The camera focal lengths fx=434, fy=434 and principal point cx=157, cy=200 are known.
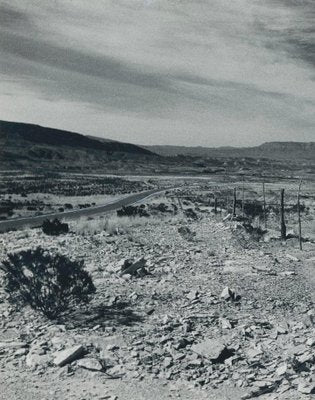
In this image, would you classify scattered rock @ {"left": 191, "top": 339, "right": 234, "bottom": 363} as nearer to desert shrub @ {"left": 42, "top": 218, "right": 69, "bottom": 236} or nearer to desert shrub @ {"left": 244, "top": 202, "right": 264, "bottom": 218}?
desert shrub @ {"left": 42, "top": 218, "right": 69, "bottom": 236}

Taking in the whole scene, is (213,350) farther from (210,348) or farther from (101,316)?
(101,316)

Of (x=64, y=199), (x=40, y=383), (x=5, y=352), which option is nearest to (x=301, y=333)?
(x=40, y=383)

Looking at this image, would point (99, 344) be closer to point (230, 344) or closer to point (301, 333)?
point (230, 344)

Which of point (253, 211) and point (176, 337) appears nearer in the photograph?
point (176, 337)

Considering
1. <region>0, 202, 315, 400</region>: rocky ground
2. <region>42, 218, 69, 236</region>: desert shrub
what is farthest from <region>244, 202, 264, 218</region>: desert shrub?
<region>0, 202, 315, 400</region>: rocky ground

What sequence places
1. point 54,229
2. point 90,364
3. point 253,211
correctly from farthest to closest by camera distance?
point 253,211, point 54,229, point 90,364

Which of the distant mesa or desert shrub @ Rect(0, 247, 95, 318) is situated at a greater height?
the distant mesa

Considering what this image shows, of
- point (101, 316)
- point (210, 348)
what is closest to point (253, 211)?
point (101, 316)
